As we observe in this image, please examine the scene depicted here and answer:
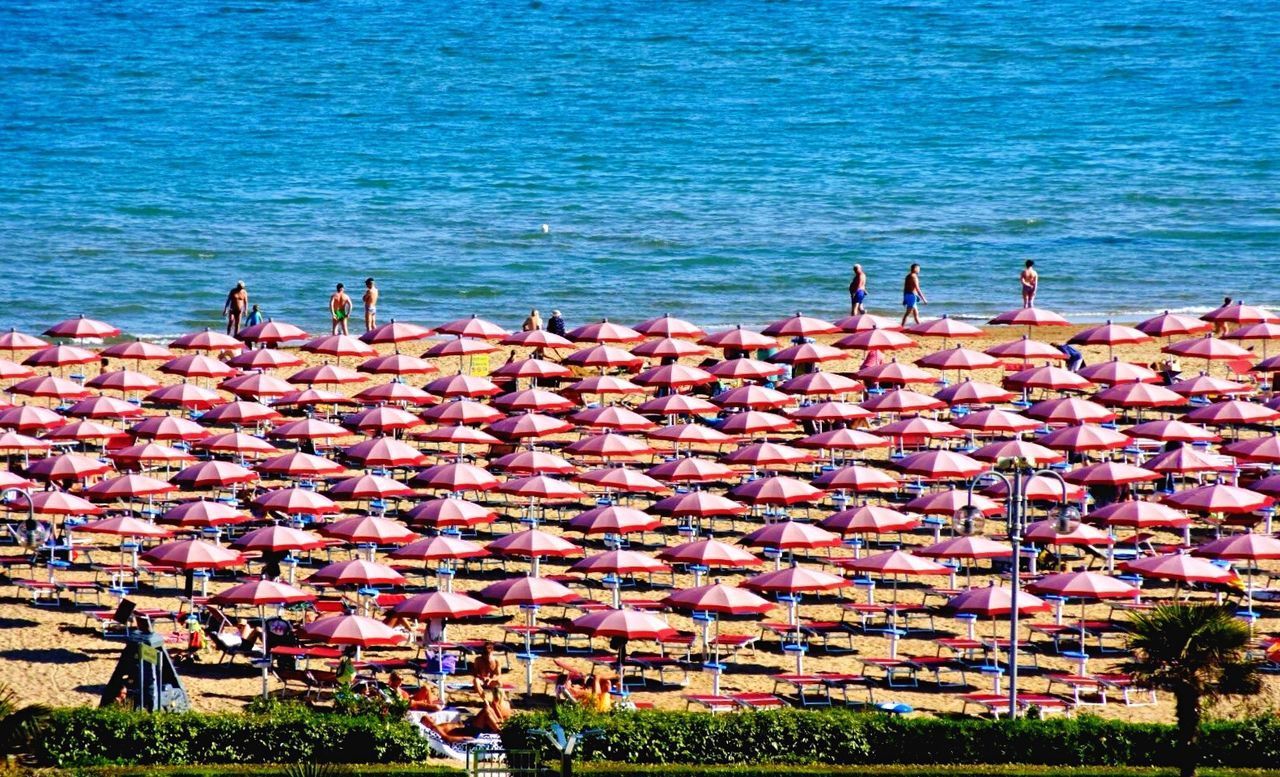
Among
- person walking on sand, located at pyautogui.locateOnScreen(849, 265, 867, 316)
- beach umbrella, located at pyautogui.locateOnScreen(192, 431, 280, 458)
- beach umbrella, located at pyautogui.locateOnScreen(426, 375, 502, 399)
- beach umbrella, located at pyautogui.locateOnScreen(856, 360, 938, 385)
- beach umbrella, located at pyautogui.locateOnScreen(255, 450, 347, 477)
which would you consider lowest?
beach umbrella, located at pyautogui.locateOnScreen(255, 450, 347, 477)

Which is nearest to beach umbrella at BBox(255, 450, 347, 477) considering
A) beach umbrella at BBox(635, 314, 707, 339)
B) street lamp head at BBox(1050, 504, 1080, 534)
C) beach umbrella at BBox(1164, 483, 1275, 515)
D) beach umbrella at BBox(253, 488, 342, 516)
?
beach umbrella at BBox(253, 488, 342, 516)

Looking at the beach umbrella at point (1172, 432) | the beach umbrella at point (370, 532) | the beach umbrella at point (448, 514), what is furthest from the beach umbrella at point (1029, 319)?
the beach umbrella at point (370, 532)

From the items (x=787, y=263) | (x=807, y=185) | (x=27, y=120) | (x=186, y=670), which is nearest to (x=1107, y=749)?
(x=186, y=670)

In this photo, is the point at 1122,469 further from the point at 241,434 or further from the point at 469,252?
the point at 469,252

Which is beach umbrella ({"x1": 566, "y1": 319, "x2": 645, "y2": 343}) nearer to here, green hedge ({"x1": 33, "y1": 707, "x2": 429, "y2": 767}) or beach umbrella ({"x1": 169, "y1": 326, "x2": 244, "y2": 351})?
beach umbrella ({"x1": 169, "y1": 326, "x2": 244, "y2": 351})

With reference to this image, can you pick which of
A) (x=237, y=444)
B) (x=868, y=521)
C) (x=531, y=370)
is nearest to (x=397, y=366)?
(x=531, y=370)

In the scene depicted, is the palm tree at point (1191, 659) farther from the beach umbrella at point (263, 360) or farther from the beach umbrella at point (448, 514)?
the beach umbrella at point (263, 360)
